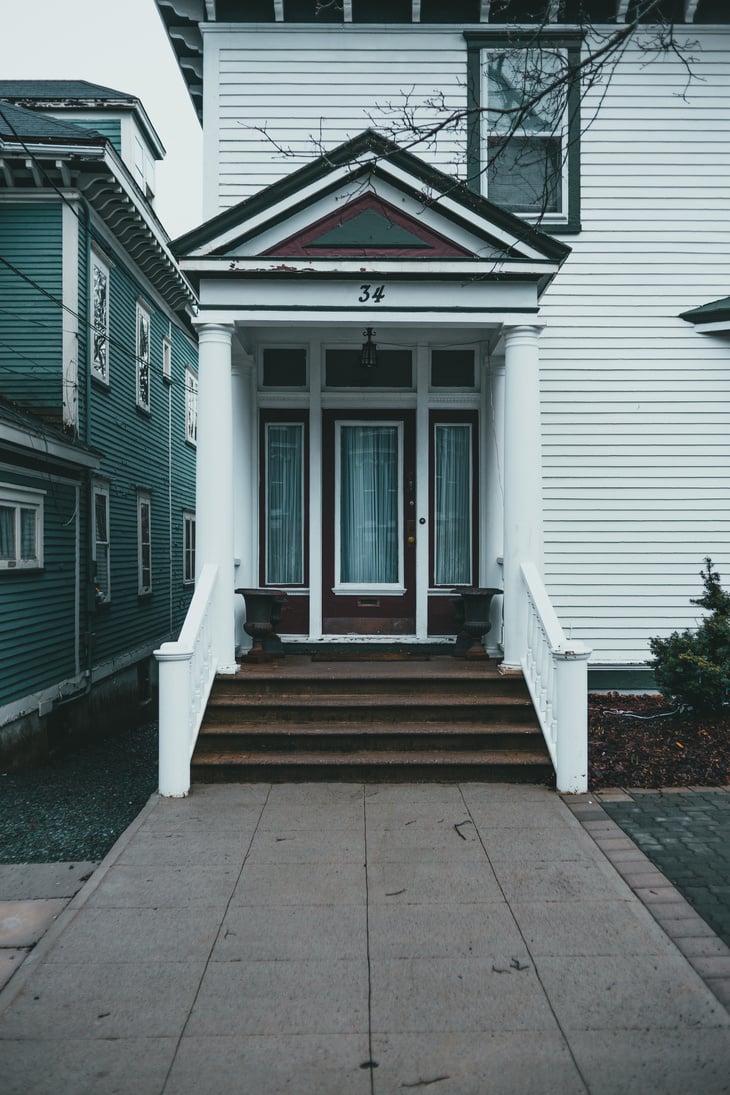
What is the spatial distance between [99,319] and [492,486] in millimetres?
7117

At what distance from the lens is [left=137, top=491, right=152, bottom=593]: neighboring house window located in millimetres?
14891

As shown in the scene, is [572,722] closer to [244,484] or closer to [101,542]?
[244,484]

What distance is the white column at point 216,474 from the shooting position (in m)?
6.92

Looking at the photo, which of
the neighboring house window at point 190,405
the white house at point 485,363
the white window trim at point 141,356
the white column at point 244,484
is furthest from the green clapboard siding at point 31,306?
the neighboring house window at point 190,405

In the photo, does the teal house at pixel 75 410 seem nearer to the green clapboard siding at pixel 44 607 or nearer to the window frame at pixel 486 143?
the green clapboard siding at pixel 44 607

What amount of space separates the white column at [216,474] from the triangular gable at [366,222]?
0.76 m

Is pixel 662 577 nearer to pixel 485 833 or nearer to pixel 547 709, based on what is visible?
pixel 547 709

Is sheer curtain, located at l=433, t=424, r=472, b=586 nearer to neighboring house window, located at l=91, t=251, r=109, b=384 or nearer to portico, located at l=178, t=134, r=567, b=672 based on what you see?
portico, located at l=178, t=134, r=567, b=672

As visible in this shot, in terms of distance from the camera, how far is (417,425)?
854cm

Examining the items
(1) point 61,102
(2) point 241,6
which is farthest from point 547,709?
(1) point 61,102

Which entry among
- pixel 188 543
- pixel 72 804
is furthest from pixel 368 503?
pixel 188 543

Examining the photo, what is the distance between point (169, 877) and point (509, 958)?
6.39ft

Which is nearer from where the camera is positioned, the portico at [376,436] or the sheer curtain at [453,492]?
the portico at [376,436]

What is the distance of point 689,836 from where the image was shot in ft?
17.0
